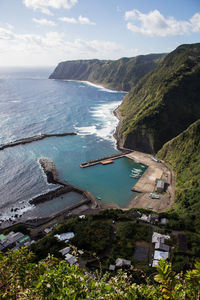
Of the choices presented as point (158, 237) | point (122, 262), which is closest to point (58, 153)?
point (158, 237)

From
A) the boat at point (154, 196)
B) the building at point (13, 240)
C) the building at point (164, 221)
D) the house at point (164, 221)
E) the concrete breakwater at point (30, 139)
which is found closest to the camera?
the building at point (13, 240)

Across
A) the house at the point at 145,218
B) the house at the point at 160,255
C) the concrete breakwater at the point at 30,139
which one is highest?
the concrete breakwater at the point at 30,139

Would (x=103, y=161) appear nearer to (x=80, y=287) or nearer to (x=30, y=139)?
(x=30, y=139)

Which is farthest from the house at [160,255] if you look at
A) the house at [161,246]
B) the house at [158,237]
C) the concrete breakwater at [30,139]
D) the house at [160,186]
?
the concrete breakwater at [30,139]

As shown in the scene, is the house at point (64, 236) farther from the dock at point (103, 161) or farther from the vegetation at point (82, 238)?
the dock at point (103, 161)

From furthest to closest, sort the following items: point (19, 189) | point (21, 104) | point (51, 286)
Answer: point (21, 104) < point (19, 189) < point (51, 286)

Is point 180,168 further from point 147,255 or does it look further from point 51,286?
point 51,286

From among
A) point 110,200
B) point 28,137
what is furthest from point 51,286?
point 28,137
